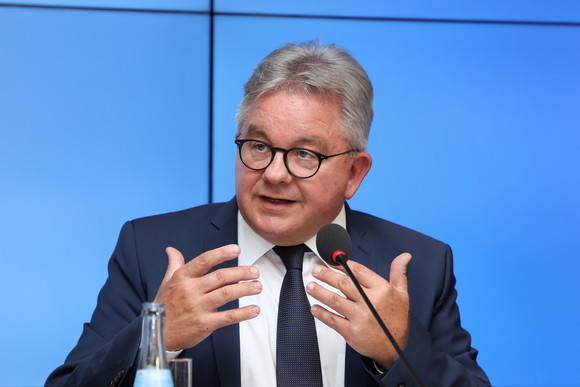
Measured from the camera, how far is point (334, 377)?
5.55ft

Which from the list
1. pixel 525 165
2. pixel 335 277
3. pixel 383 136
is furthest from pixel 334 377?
pixel 525 165

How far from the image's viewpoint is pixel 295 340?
1.65m

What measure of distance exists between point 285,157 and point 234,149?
0.91 m

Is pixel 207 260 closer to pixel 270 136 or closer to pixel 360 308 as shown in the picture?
pixel 360 308

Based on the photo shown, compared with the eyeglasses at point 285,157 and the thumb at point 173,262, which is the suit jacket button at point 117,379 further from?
the eyeglasses at point 285,157

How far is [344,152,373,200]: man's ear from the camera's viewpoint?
1896 mm

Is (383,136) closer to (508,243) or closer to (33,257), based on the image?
(508,243)

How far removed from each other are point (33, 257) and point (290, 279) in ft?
3.78

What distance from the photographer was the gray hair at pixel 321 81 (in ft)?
5.79

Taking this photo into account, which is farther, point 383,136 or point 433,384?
point 383,136

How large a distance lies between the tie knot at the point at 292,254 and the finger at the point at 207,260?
402 mm

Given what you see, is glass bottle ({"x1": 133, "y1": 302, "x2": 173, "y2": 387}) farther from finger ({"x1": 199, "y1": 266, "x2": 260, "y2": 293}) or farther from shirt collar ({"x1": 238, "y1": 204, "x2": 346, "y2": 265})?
shirt collar ({"x1": 238, "y1": 204, "x2": 346, "y2": 265})

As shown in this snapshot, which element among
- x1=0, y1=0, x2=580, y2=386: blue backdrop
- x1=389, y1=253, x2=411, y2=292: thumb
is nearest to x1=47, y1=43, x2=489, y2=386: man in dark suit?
x1=389, y1=253, x2=411, y2=292: thumb

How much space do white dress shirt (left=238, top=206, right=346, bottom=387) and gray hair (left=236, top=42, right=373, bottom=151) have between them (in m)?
0.30
